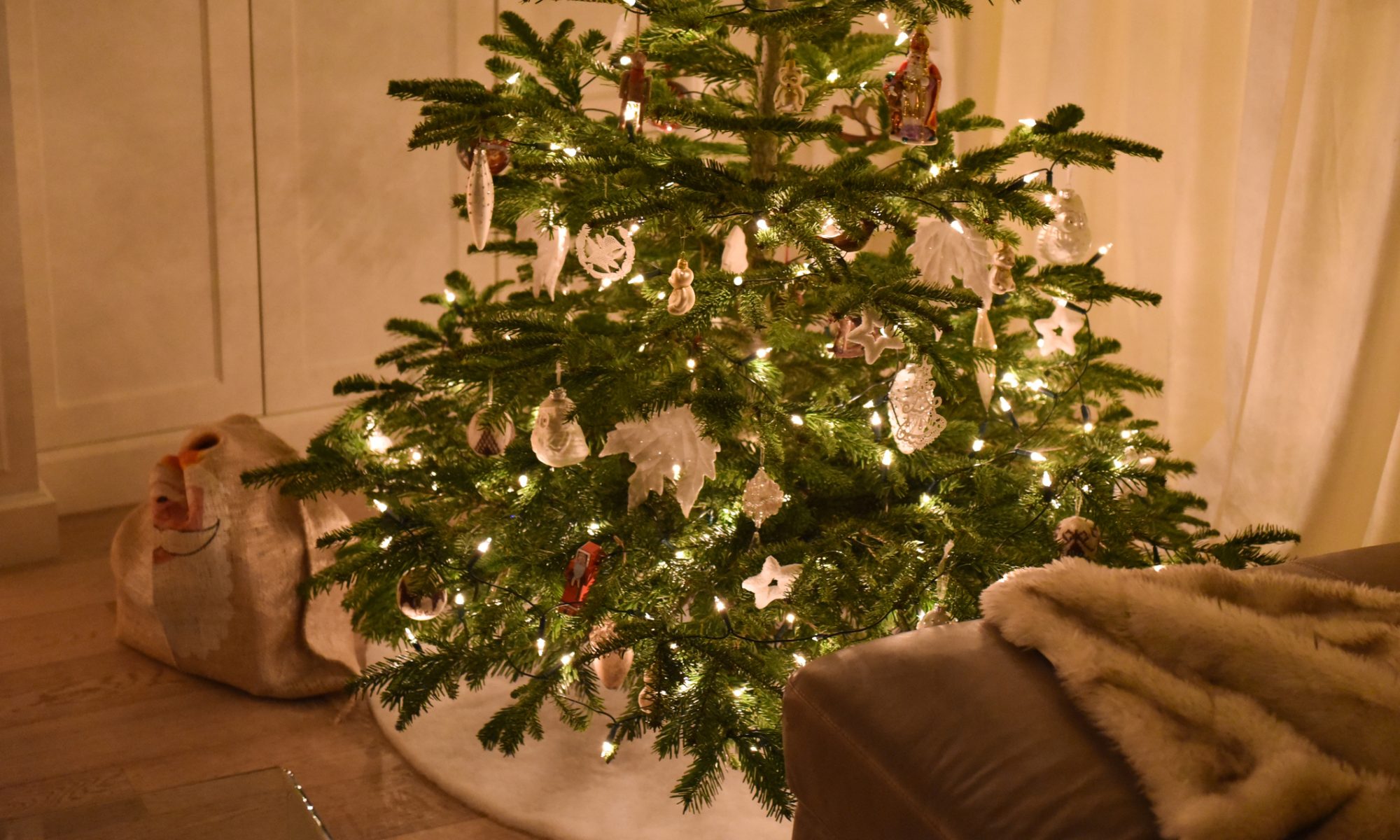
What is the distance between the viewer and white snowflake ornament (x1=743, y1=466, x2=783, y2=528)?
4.78 ft

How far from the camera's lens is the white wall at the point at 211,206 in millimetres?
2391

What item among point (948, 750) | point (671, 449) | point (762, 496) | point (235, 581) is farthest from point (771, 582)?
point (235, 581)

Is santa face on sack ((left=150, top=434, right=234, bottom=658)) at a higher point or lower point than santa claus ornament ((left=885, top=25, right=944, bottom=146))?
lower

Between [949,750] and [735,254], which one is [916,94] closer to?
[735,254]

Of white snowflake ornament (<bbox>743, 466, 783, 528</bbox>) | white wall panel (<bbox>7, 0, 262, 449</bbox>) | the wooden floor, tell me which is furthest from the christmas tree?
white wall panel (<bbox>7, 0, 262, 449</bbox>)

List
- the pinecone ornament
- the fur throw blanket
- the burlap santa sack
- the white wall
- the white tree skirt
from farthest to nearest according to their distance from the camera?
the white wall → the burlap santa sack → the white tree skirt → the pinecone ornament → the fur throw blanket

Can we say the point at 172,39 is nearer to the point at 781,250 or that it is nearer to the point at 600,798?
the point at 781,250

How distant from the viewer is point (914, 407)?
1.50m

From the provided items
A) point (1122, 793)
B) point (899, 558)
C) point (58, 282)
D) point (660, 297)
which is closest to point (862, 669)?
point (1122, 793)

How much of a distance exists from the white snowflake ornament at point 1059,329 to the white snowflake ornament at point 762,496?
→ 53 cm

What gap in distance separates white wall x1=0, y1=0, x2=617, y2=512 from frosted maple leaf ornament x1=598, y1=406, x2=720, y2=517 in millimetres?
1515

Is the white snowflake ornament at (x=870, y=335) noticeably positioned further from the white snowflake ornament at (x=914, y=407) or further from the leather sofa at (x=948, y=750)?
the leather sofa at (x=948, y=750)

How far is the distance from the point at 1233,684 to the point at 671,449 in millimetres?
642

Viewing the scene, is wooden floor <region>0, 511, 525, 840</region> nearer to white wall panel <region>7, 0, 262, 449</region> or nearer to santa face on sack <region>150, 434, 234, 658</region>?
santa face on sack <region>150, 434, 234, 658</region>
